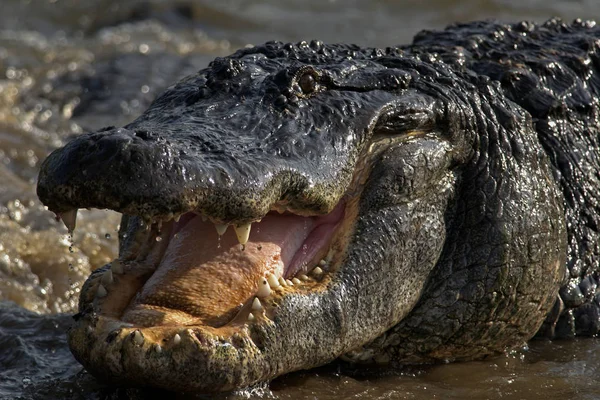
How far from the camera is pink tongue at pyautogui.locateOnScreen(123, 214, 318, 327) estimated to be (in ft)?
12.2

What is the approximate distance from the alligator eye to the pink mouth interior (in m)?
Result: 0.50

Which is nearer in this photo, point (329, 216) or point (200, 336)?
point (200, 336)

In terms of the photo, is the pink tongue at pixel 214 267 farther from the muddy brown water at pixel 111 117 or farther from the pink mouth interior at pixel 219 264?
the muddy brown water at pixel 111 117

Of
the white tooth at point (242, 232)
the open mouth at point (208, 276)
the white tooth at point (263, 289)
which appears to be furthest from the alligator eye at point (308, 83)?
the white tooth at point (263, 289)

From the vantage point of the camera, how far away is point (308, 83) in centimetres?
420

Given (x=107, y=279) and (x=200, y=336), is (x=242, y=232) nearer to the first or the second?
(x=200, y=336)

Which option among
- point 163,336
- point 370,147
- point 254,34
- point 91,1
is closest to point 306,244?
point 370,147

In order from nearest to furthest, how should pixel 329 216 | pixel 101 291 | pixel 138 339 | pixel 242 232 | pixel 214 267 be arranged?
pixel 138 339 → pixel 242 232 → pixel 101 291 → pixel 214 267 → pixel 329 216

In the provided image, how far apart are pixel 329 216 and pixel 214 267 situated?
557 mm

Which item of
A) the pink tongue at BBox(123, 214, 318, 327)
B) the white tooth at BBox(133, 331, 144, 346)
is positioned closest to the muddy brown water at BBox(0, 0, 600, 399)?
the pink tongue at BBox(123, 214, 318, 327)

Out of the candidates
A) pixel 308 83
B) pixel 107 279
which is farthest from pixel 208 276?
pixel 308 83

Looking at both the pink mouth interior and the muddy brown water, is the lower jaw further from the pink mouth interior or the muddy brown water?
the muddy brown water

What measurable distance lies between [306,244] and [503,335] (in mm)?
1100

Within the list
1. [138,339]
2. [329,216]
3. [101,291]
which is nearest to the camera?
[138,339]
